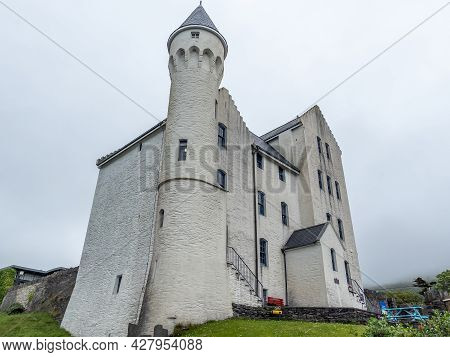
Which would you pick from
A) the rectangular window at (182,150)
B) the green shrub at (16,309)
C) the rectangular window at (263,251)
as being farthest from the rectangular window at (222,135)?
the green shrub at (16,309)

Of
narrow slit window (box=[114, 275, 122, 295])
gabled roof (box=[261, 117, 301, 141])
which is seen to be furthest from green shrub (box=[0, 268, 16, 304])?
gabled roof (box=[261, 117, 301, 141])

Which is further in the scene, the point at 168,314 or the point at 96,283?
the point at 96,283

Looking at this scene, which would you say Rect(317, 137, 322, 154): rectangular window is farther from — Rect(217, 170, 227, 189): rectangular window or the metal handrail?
the metal handrail

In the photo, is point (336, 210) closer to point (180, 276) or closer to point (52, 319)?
point (180, 276)

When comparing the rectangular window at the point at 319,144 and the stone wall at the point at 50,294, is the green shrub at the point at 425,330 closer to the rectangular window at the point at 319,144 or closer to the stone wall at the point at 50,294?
the stone wall at the point at 50,294

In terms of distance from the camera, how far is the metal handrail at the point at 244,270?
19.3 m

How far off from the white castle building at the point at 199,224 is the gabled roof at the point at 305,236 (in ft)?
0.34

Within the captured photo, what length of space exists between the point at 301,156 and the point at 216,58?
1092cm

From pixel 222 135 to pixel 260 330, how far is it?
1305 cm

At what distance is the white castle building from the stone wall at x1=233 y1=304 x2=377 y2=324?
75cm

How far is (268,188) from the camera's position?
24812 millimetres

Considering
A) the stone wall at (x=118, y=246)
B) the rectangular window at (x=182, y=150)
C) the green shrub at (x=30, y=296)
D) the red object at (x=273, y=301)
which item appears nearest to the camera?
the stone wall at (x=118, y=246)

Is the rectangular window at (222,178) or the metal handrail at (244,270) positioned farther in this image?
the rectangular window at (222,178)

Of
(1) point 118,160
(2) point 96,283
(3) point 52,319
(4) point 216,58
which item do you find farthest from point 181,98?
(3) point 52,319
